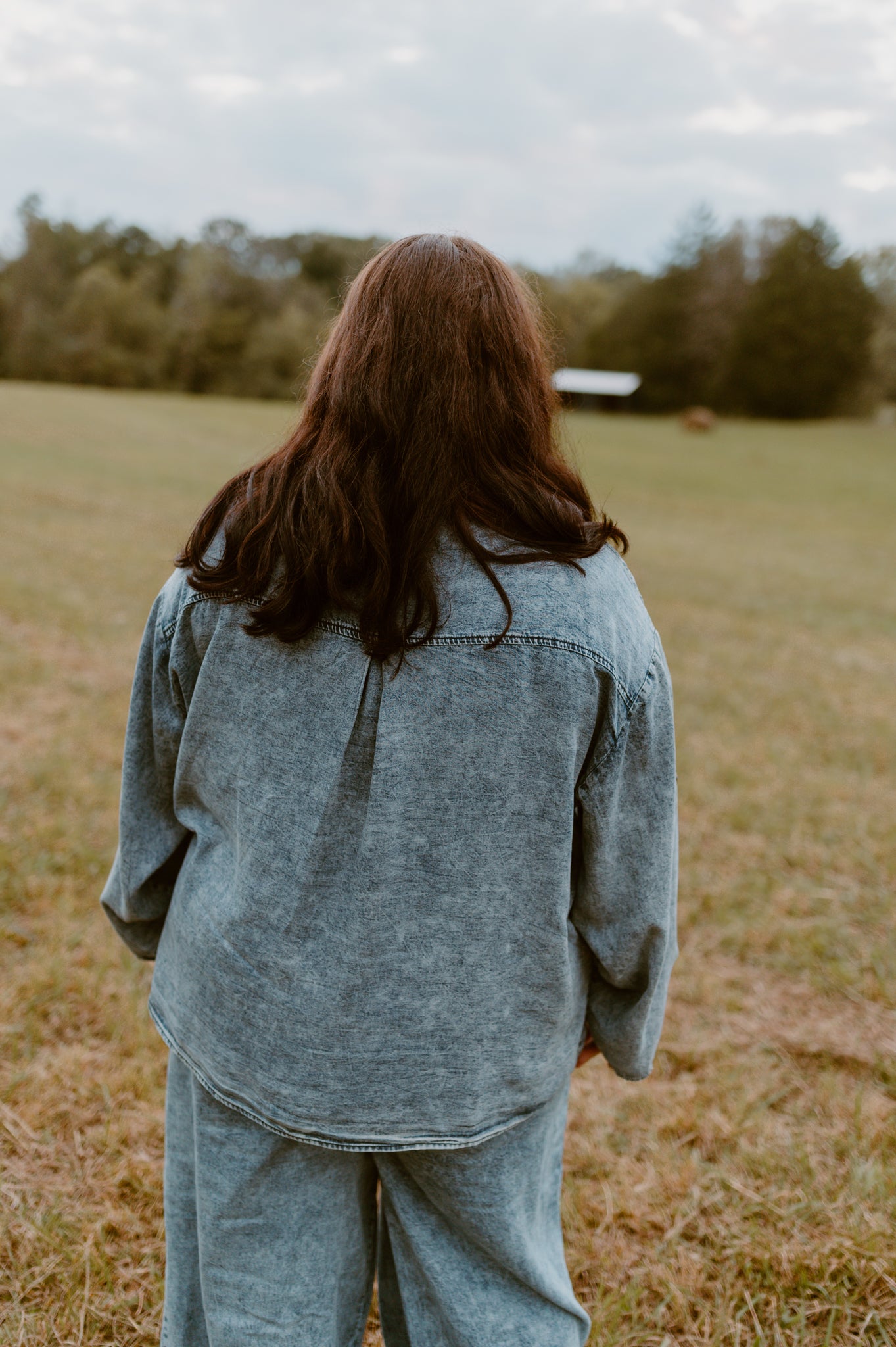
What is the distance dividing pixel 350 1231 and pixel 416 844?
2.07 feet

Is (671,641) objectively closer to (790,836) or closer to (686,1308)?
(790,836)

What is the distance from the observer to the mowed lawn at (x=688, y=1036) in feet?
5.27

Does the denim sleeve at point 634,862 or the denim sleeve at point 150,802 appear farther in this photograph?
the denim sleeve at point 150,802

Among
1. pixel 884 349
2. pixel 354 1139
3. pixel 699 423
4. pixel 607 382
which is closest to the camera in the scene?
pixel 354 1139

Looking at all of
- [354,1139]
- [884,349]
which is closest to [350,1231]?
[354,1139]

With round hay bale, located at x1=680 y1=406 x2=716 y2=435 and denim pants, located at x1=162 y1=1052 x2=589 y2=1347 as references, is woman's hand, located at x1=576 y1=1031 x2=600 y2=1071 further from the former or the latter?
round hay bale, located at x1=680 y1=406 x2=716 y2=435

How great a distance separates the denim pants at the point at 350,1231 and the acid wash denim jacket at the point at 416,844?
90 millimetres

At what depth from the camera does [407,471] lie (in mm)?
910

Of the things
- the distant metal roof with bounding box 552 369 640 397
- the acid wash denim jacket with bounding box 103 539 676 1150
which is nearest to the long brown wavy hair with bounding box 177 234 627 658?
the acid wash denim jacket with bounding box 103 539 676 1150

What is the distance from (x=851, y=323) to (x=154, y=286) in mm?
31516

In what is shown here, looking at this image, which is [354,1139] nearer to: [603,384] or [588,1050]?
[588,1050]

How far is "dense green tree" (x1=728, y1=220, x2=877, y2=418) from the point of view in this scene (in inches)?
1335

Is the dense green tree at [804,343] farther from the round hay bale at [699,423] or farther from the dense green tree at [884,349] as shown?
the round hay bale at [699,423]

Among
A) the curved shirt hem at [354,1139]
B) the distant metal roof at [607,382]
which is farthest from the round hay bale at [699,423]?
the curved shirt hem at [354,1139]
